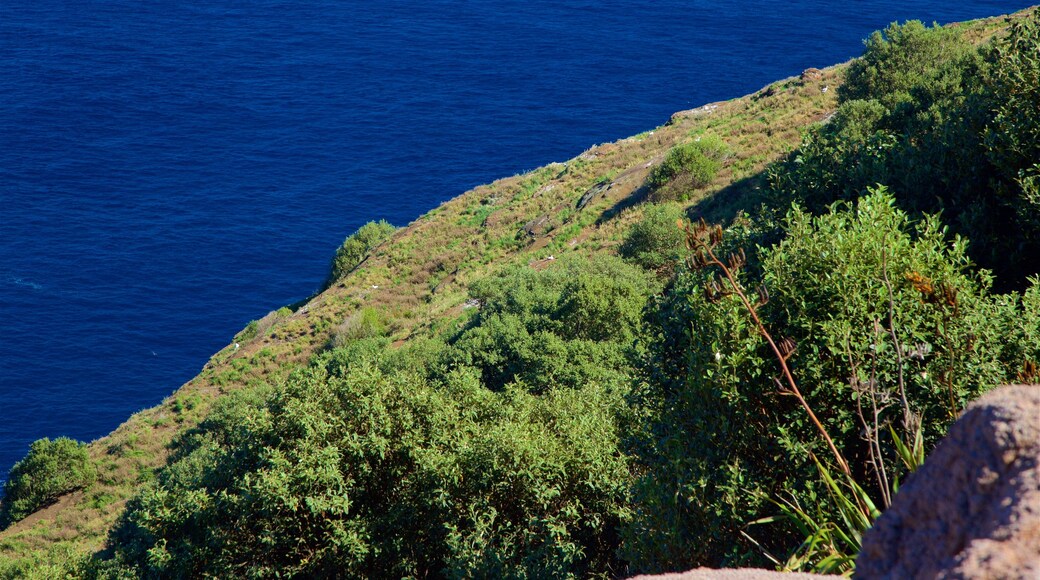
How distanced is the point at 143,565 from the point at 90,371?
62468 millimetres

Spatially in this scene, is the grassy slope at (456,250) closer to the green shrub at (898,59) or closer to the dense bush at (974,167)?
the green shrub at (898,59)

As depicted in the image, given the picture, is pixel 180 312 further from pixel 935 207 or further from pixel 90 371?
pixel 935 207

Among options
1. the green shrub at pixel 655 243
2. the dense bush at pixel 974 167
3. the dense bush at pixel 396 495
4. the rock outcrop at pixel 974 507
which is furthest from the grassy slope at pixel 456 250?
the rock outcrop at pixel 974 507

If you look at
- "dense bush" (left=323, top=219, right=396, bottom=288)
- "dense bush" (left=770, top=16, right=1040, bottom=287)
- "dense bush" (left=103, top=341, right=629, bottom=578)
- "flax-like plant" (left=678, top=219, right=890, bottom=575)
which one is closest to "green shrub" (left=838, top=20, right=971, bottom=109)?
"dense bush" (left=770, top=16, right=1040, bottom=287)

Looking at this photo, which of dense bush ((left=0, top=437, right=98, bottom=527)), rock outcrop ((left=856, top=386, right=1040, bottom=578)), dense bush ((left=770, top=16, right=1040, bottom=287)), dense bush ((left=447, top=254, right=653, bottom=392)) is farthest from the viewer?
dense bush ((left=0, top=437, right=98, bottom=527))

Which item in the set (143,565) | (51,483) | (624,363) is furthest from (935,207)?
(51,483)

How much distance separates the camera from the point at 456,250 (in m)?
70.8

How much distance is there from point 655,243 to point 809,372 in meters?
37.9

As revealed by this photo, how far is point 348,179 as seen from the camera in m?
104

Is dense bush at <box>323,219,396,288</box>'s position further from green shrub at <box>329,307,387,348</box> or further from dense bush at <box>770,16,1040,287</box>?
dense bush at <box>770,16,1040,287</box>

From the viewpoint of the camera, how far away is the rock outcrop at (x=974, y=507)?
5.61m

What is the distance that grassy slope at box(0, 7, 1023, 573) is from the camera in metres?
51.0

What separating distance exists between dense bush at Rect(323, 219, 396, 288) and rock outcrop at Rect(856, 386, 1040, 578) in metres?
73.6

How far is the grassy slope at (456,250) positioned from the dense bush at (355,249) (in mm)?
3632
